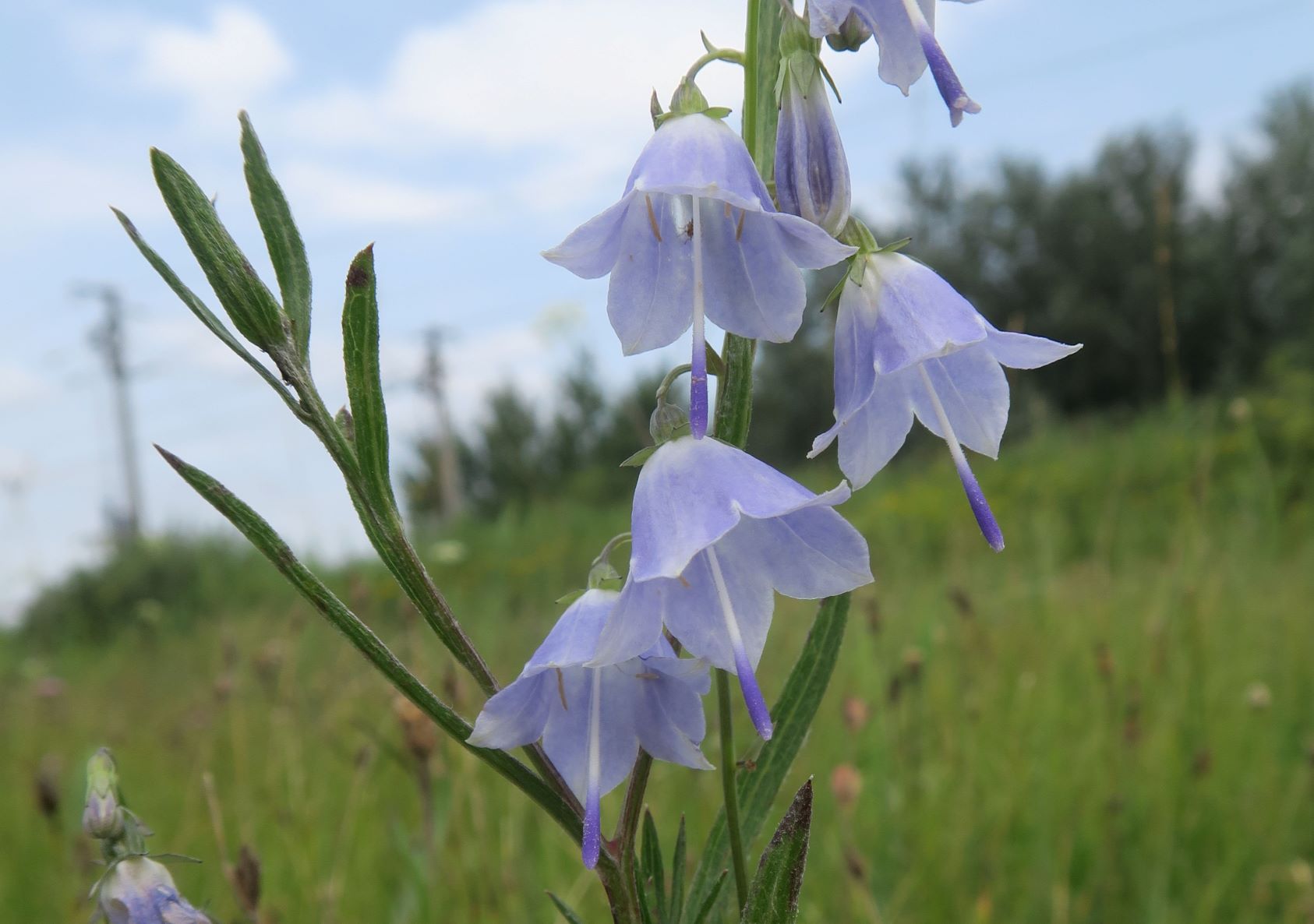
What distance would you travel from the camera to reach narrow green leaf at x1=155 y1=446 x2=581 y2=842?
0.96m

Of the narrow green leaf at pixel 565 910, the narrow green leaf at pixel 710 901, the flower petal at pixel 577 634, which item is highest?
the flower petal at pixel 577 634

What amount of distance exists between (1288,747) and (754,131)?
3053 millimetres

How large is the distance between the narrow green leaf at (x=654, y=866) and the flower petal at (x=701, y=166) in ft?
1.89

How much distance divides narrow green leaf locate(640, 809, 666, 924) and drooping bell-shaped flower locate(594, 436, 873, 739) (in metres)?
0.23

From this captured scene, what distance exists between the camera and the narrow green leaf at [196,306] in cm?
97

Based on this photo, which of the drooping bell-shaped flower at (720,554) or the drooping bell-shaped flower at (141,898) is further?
the drooping bell-shaped flower at (141,898)

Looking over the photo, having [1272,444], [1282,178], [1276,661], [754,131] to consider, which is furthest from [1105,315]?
[754,131]

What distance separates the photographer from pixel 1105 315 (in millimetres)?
29750

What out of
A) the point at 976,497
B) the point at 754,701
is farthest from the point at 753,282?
the point at 754,701

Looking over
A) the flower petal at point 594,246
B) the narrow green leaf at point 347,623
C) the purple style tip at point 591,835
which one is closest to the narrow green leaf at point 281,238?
the narrow green leaf at point 347,623

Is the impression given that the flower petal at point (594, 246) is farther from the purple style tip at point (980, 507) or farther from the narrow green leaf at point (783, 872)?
the narrow green leaf at point (783, 872)

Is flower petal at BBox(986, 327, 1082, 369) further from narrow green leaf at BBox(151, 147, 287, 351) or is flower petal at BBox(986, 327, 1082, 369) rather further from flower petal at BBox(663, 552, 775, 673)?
narrow green leaf at BBox(151, 147, 287, 351)

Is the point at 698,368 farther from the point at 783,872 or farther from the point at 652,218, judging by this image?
the point at 783,872

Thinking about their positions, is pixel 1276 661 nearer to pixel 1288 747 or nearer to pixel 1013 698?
pixel 1288 747
